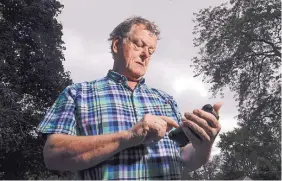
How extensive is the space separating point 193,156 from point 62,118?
800 mm

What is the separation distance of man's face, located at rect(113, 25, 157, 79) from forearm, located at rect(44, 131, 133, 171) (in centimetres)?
66

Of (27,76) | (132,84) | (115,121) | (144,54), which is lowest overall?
(115,121)

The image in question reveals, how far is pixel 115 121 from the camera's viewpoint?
1.78m

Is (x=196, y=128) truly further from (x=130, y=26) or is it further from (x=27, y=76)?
(x=27, y=76)

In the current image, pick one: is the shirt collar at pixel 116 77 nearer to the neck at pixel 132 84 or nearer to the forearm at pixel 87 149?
the neck at pixel 132 84

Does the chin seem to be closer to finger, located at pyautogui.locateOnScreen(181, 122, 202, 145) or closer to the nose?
the nose

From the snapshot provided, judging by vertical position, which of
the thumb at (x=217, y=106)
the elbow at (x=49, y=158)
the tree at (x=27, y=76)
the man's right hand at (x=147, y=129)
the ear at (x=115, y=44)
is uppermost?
the tree at (x=27, y=76)

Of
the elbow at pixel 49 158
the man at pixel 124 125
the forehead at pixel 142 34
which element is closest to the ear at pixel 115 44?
the man at pixel 124 125

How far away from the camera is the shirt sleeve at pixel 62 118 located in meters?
1.68

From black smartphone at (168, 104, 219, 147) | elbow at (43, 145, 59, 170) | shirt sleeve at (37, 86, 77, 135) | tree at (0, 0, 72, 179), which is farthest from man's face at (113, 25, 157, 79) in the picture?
tree at (0, 0, 72, 179)

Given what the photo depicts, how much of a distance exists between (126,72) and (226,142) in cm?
4532

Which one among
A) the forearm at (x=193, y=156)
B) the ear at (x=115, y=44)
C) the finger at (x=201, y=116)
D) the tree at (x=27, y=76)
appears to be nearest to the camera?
the finger at (x=201, y=116)

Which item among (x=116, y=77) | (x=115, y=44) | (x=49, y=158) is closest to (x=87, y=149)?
(x=49, y=158)

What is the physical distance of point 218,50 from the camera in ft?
57.1
